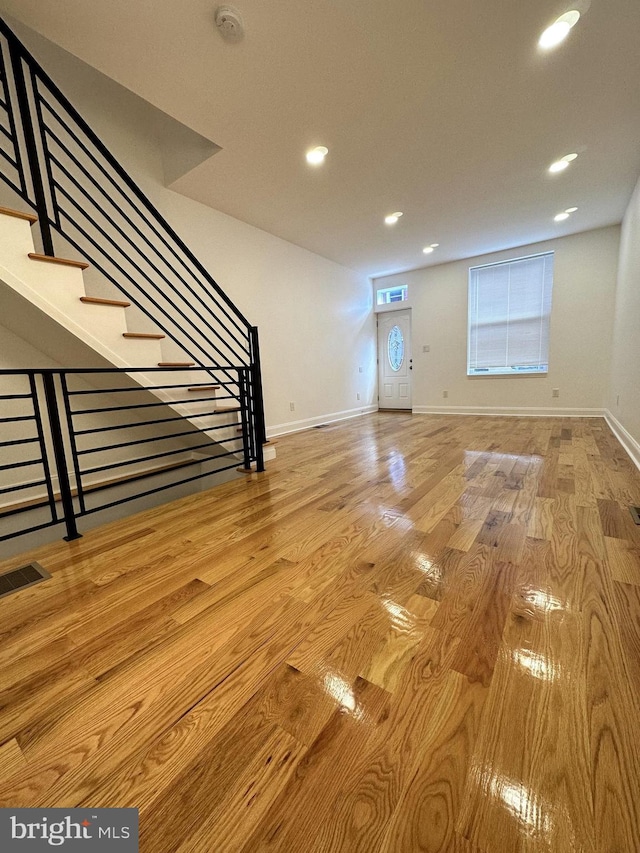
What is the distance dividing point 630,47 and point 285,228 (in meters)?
3.32

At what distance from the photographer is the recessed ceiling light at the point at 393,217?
4045 mm

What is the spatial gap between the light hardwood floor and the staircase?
2.43 ft

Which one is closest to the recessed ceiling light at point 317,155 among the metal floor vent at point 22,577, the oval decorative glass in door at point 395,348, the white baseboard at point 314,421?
the white baseboard at point 314,421

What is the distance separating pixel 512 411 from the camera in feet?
18.8

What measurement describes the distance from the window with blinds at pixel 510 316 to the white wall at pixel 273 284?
2013 millimetres

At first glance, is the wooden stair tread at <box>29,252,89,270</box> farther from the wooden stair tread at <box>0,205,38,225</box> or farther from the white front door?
the white front door

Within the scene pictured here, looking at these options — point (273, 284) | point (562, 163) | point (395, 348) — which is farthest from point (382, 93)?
point (395, 348)

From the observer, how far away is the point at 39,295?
1.78 m

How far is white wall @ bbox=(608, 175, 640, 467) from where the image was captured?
298 centimetres

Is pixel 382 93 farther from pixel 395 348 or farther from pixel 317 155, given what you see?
pixel 395 348

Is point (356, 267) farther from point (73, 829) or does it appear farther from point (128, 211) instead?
point (73, 829)

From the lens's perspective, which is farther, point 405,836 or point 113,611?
point 113,611

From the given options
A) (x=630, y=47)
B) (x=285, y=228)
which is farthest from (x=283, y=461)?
(x=630, y=47)

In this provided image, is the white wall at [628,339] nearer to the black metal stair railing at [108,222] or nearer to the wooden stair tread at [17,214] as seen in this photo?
the black metal stair railing at [108,222]
